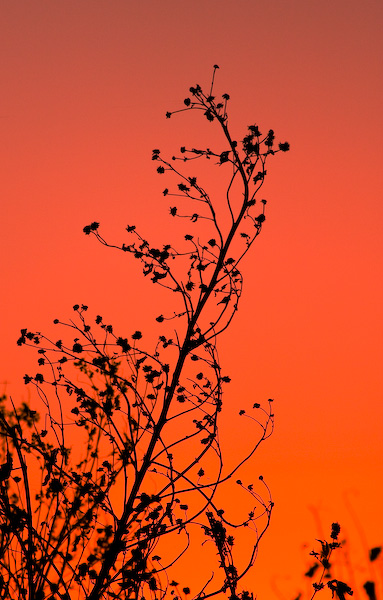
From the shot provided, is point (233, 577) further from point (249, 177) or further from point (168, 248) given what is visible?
point (249, 177)

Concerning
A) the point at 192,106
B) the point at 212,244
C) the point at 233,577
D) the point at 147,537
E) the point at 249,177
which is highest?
the point at 192,106

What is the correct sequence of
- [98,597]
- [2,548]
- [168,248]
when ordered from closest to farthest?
1. [98,597]
2. [168,248]
3. [2,548]

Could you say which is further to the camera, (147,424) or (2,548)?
(2,548)

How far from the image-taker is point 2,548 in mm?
6523

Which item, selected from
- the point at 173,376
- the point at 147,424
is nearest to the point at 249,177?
the point at 173,376

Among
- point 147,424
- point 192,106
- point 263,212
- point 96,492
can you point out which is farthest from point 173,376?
point 192,106

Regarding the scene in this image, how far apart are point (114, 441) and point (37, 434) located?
770 mm

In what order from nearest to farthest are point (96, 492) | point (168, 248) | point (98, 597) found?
point (98, 597) → point (96, 492) → point (168, 248)

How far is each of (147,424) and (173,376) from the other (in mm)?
513

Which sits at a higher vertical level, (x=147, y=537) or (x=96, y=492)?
(x=96, y=492)

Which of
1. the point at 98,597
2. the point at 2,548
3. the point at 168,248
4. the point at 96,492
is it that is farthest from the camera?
the point at 2,548

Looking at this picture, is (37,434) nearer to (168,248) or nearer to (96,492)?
(96,492)

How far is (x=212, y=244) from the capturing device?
20.2 feet

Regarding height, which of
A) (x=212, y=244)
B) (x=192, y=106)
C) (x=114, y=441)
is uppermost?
(x=192, y=106)
